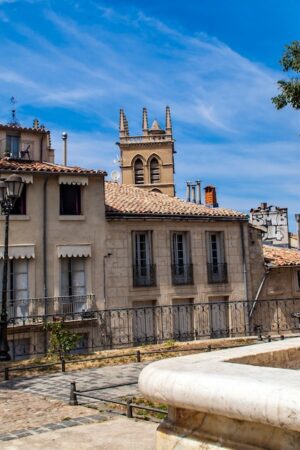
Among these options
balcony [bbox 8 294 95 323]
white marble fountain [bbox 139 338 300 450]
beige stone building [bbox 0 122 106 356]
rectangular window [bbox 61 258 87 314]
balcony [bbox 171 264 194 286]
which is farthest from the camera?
balcony [bbox 171 264 194 286]

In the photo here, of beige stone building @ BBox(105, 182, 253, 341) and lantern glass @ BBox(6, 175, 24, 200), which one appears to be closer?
lantern glass @ BBox(6, 175, 24, 200)

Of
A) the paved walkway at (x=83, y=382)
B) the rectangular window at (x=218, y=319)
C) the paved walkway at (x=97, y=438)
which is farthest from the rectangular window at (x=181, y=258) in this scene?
the paved walkway at (x=97, y=438)

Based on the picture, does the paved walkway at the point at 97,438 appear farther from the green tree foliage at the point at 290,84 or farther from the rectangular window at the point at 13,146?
the rectangular window at the point at 13,146

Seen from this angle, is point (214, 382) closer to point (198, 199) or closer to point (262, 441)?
point (262, 441)

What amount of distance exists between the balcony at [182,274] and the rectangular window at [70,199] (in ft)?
16.9

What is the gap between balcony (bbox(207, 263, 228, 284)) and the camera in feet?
77.0

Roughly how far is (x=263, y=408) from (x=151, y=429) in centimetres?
436

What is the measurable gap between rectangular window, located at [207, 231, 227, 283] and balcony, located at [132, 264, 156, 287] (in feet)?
9.72

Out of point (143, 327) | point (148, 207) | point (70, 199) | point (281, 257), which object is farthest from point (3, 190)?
point (281, 257)

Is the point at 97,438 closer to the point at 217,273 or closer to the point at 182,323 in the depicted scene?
the point at 182,323

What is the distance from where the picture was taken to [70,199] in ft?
68.3

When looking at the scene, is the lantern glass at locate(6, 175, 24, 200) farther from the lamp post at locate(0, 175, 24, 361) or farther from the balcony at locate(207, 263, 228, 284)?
the balcony at locate(207, 263, 228, 284)

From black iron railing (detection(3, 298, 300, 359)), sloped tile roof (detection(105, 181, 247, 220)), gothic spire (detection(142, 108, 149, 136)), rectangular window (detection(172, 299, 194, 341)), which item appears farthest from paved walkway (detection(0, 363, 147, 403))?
gothic spire (detection(142, 108, 149, 136))

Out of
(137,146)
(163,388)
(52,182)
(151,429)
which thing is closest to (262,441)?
(163,388)
